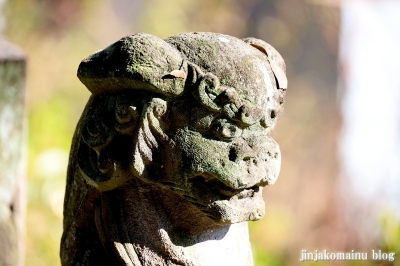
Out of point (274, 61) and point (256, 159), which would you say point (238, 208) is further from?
point (274, 61)

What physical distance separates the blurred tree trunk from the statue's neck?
35.0 inches

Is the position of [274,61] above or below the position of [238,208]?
above

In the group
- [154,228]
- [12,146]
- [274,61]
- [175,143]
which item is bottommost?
Result: [154,228]

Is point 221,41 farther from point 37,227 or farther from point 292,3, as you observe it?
point 292,3

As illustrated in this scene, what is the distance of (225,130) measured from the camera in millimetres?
1007

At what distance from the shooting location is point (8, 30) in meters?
3.95

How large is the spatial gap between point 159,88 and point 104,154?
154mm

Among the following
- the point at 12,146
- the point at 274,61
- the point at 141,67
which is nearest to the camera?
the point at 141,67

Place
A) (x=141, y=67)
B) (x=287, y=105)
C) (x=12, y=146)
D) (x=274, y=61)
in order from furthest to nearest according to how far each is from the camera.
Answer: (x=287, y=105) < (x=12, y=146) < (x=274, y=61) < (x=141, y=67)

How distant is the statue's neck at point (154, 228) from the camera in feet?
3.50

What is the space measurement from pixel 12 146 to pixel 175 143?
42.2 inches

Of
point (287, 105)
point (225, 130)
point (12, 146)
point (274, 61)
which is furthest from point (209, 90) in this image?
point (287, 105)

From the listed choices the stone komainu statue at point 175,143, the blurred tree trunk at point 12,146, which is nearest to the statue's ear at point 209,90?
the stone komainu statue at point 175,143

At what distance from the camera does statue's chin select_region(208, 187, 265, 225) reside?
1.02 m
